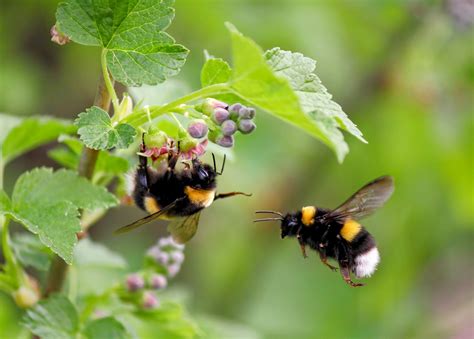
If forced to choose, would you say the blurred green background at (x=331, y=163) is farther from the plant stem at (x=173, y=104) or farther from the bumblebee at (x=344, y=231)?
the plant stem at (x=173, y=104)

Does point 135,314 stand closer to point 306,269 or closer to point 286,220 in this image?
point 286,220

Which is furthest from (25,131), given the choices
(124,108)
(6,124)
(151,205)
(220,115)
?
(220,115)

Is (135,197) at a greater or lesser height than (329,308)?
greater

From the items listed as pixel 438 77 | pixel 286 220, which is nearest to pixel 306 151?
pixel 438 77

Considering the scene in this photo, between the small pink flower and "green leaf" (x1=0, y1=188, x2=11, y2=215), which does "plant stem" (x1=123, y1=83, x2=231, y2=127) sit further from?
"green leaf" (x1=0, y1=188, x2=11, y2=215)

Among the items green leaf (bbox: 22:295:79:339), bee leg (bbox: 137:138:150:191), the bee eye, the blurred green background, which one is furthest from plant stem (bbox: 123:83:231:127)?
the blurred green background

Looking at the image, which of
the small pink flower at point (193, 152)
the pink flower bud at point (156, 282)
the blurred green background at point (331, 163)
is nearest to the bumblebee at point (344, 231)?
the pink flower bud at point (156, 282)
